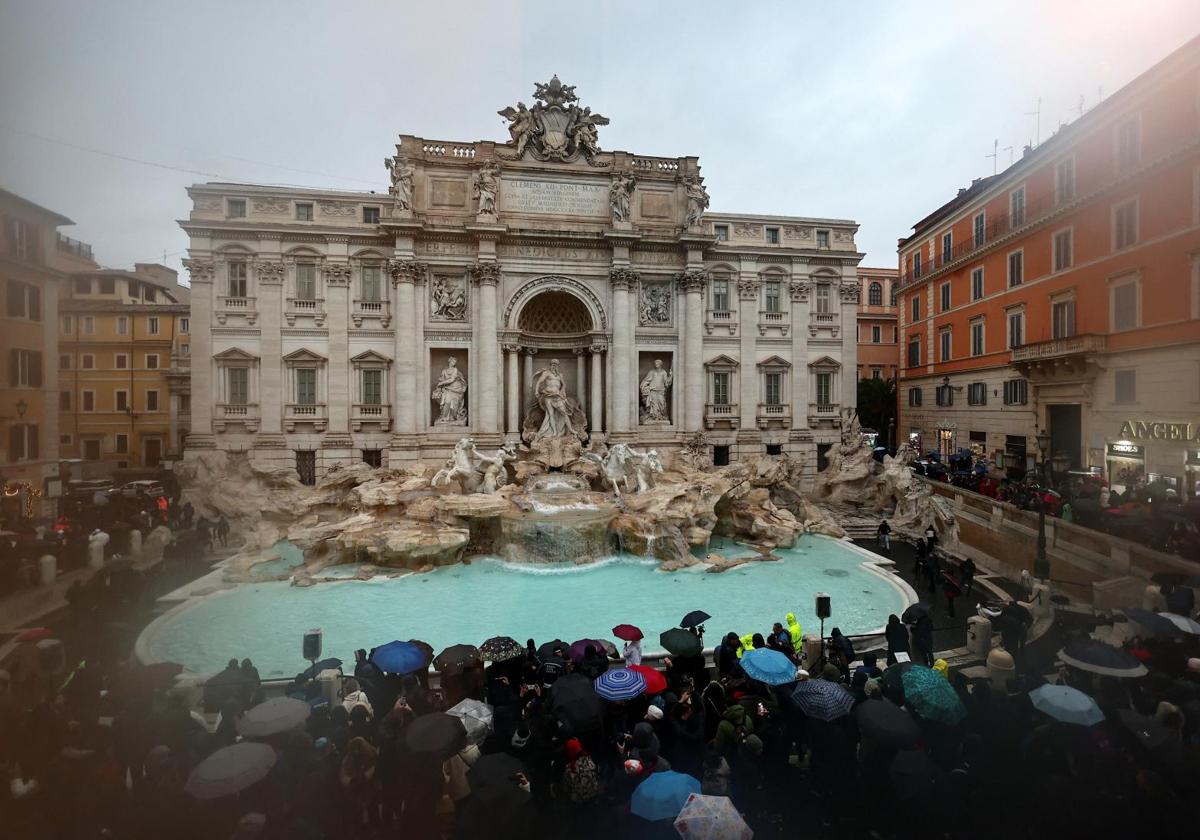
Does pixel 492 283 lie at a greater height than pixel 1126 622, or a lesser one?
greater

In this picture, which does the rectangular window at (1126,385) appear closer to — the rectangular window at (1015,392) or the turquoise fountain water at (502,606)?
the rectangular window at (1015,392)

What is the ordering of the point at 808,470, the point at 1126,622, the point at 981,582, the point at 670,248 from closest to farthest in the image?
1. the point at 1126,622
2. the point at 981,582
3. the point at 670,248
4. the point at 808,470

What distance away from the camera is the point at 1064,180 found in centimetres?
1116

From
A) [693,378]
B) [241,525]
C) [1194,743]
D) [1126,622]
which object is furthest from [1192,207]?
[241,525]

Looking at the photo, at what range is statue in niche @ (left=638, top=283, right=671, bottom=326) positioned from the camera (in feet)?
77.7

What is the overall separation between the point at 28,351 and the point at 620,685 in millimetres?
7205

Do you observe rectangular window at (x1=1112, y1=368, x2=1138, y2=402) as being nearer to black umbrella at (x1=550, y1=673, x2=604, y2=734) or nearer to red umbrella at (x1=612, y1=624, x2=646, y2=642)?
red umbrella at (x1=612, y1=624, x2=646, y2=642)

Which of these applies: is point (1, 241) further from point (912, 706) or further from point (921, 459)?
point (921, 459)

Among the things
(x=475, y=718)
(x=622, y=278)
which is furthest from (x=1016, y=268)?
(x=475, y=718)

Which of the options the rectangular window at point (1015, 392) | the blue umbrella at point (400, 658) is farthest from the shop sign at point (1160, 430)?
the blue umbrella at point (400, 658)

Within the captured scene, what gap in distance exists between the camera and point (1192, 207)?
8.32 metres

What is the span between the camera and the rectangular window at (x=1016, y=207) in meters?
13.0

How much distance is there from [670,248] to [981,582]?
17516 millimetres

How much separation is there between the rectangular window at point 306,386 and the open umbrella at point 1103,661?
79.5ft
